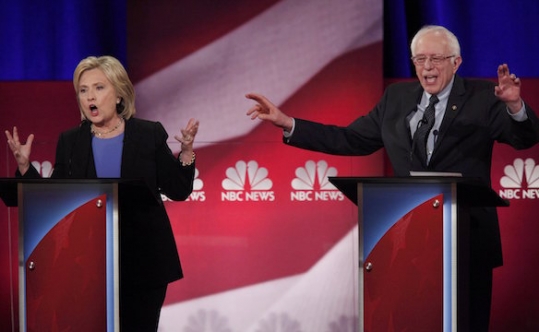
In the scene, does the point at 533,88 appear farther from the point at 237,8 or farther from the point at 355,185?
the point at 355,185

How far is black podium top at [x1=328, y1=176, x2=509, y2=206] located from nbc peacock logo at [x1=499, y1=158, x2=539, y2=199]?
1.80 meters

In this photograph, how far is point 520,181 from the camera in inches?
184

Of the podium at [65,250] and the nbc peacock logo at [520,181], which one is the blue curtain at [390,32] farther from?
the podium at [65,250]

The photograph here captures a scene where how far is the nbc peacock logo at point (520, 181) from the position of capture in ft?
15.3

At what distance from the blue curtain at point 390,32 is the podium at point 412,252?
101 inches

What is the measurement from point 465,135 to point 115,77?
1.36 m

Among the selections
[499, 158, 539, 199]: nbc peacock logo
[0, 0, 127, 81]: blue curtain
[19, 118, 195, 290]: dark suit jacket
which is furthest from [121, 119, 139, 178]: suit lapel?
[499, 158, 539, 199]: nbc peacock logo

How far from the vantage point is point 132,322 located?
10.6 feet

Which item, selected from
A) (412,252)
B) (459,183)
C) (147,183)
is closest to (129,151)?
(147,183)

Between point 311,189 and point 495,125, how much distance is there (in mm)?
1490

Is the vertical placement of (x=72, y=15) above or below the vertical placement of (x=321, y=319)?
above

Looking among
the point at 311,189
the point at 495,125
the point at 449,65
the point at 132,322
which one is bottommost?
the point at 132,322

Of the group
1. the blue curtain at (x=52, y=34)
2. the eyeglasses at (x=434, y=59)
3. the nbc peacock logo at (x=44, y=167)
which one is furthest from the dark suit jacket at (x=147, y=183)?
the blue curtain at (x=52, y=34)

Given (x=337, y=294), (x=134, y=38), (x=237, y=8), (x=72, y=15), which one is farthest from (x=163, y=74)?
(x=337, y=294)
